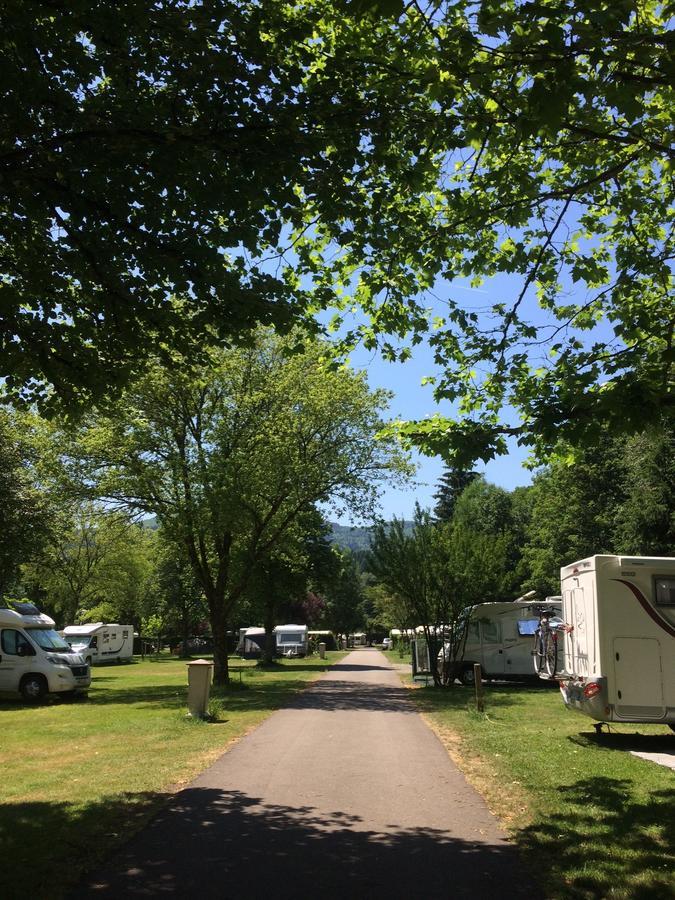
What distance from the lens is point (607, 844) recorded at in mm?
5605

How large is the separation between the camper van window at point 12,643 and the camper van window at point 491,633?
12.9 m

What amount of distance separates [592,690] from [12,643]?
49.3ft

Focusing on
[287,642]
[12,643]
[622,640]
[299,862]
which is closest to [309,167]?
[299,862]

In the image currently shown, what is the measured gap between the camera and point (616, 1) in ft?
14.6

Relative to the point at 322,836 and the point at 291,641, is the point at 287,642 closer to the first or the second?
the point at 291,641

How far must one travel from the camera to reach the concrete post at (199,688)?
13.2m

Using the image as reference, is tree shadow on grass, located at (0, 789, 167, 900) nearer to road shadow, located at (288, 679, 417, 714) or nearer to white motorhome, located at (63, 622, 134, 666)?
road shadow, located at (288, 679, 417, 714)

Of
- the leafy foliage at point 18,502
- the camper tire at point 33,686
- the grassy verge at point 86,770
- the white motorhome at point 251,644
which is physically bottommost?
the white motorhome at point 251,644

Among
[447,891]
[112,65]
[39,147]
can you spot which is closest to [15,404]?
[39,147]

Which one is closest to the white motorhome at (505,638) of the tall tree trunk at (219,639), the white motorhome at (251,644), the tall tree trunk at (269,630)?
the tall tree trunk at (219,639)

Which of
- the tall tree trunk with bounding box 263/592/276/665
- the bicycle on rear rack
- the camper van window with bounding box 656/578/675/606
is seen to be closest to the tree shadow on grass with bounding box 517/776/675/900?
the camper van window with bounding box 656/578/675/606

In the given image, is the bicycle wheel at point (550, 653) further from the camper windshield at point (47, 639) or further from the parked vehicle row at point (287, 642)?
the parked vehicle row at point (287, 642)

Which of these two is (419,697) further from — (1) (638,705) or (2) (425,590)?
(1) (638,705)

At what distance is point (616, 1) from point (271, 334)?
18.1m
